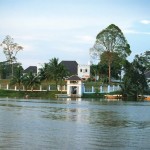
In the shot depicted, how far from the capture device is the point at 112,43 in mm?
81062

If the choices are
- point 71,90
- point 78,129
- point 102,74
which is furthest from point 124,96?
point 78,129

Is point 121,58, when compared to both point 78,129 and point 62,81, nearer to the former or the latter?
point 62,81

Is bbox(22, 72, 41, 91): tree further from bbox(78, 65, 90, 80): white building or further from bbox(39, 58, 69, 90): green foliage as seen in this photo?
bbox(78, 65, 90, 80): white building

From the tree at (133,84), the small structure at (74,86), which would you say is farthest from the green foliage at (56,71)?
the tree at (133,84)

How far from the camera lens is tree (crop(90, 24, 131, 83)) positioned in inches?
3187

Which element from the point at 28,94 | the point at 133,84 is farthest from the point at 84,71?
the point at 133,84

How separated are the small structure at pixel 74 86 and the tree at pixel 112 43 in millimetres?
7819

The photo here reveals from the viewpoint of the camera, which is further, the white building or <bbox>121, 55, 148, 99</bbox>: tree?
the white building

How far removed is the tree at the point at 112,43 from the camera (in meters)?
80.9

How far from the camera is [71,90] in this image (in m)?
76.4

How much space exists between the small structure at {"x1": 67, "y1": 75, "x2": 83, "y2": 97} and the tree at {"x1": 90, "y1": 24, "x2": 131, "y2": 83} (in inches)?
308

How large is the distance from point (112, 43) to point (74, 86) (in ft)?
36.9

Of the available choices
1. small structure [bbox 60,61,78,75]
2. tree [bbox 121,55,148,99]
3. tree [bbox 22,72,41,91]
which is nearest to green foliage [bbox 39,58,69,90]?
tree [bbox 22,72,41,91]

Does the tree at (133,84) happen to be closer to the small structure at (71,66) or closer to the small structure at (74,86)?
the small structure at (74,86)
